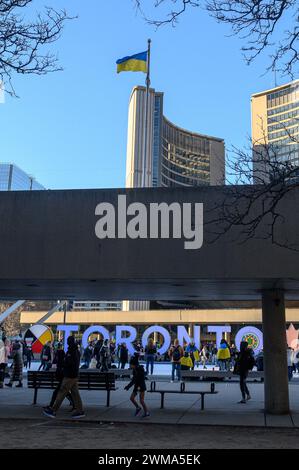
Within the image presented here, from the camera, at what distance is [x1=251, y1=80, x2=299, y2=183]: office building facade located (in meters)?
11.0

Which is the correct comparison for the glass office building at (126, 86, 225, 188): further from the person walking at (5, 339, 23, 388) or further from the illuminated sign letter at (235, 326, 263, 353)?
the person walking at (5, 339, 23, 388)

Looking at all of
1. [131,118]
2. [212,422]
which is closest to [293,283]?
[212,422]

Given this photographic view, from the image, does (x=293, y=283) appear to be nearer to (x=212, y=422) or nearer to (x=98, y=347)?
Answer: (x=212, y=422)

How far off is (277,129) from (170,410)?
7.61 meters

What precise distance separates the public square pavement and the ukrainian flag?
2179 cm

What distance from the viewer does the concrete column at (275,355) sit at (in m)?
13.4

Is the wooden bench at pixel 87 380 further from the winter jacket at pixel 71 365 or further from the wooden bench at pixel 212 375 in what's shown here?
the wooden bench at pixel 212 375

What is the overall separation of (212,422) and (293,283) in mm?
3746

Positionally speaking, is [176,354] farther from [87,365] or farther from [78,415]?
[78,415]

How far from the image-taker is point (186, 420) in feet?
40.2

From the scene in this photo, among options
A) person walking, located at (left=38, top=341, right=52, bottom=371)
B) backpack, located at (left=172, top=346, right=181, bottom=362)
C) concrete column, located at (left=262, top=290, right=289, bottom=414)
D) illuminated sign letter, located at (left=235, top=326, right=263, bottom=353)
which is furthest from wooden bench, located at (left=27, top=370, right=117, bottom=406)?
illuminated sign letter, located at (left=235, top=326, right=263, bottom=353)

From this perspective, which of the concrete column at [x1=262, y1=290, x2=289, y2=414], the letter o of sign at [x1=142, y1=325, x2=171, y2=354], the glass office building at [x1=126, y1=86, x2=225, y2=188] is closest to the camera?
the concrete column at [x1=262, y1=290, x2=289, y2=414]

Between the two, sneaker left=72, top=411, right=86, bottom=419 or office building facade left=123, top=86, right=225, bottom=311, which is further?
office building facade left=123, top=86, right=225, bottom=311

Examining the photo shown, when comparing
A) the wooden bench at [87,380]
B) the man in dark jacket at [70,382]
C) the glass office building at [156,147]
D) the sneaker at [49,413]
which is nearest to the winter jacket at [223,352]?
the wooden bench at [87,380]
